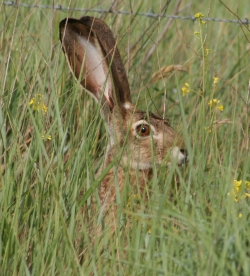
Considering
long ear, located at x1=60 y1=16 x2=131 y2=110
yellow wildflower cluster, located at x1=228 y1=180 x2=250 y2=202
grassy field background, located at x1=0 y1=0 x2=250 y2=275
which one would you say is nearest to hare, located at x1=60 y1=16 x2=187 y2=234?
long ear, located at x1=60 y1=16 x2=131 y2=110

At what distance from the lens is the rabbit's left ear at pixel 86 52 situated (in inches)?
189

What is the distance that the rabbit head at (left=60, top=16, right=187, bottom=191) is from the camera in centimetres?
470

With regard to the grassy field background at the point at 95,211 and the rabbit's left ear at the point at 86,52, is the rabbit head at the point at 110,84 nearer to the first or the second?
the rabbit's left ear at the point at 86,52

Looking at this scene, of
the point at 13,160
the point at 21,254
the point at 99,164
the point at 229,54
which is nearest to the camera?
the point at 21,254

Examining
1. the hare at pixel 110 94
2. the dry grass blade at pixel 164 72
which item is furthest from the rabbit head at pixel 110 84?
the dry grass blade at pixel 164 72

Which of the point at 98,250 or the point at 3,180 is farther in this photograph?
the point at 3,180

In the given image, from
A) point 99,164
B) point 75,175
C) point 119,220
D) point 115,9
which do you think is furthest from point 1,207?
point 115,9

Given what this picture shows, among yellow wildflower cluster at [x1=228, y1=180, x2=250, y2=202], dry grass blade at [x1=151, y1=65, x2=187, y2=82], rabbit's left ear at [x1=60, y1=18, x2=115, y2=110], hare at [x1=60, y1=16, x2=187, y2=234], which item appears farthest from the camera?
dry grass blade at [x1=151, y1=65, x2=187, y2=82]

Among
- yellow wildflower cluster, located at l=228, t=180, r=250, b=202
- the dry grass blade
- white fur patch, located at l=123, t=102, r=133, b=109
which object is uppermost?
yellow wildflower cluster, located at l=228, t=180, r=250, b=202

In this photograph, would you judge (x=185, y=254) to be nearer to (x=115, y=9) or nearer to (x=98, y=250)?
(x=98, y=250)

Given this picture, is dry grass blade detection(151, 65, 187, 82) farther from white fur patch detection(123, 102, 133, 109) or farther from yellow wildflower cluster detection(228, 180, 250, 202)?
yellow wildflower cluster detection(228, 180, 250, 202)

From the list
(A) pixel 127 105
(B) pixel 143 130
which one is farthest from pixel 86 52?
(B) pixel 143 130

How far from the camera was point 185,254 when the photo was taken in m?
3.10

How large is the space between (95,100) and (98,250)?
1.94 meters
